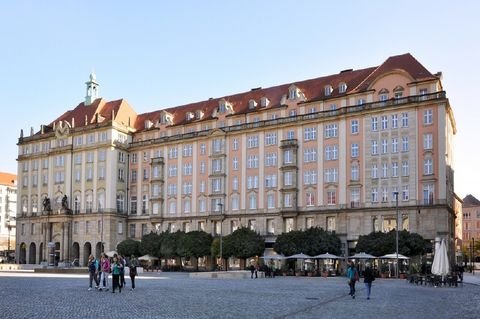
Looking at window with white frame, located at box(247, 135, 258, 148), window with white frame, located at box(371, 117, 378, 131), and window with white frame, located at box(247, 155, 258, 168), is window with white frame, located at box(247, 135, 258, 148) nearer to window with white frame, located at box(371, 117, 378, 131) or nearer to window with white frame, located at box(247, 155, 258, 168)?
window with white frame, located at box(247, 155, 258, 168)

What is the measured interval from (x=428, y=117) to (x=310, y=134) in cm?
1443

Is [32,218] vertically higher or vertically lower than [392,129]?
lower

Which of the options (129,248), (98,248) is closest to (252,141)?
(129,248)

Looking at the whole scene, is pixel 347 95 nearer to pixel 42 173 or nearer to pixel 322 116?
pixel 322 116

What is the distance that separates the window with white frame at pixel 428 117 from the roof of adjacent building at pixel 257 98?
361 cm

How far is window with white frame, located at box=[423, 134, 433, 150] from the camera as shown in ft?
216

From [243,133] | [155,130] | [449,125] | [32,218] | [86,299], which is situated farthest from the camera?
[32,218]

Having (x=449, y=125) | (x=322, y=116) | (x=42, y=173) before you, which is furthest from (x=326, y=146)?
(x=42, y=173)

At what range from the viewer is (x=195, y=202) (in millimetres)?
83250

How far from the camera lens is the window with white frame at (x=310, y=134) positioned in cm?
7425

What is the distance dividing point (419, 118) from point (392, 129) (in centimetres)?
323

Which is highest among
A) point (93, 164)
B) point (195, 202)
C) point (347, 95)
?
point (347, 95)

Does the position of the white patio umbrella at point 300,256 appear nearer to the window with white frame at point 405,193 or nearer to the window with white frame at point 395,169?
the window with white frame at point 405,193

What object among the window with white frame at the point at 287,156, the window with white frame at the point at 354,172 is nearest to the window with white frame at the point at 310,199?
the window with white frame at the point at 287,156
